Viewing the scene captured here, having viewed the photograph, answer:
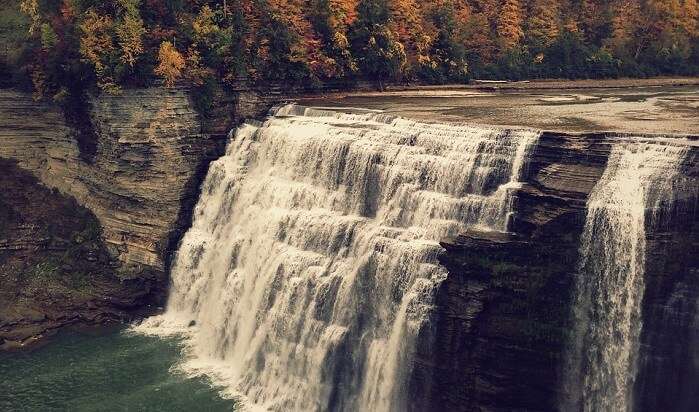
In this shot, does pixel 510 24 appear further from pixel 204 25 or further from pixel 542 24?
pixel 204 25

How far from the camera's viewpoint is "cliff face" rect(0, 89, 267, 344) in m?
38.4

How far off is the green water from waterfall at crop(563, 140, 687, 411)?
15.0 m

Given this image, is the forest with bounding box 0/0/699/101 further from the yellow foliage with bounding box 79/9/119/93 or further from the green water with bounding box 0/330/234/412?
the green water with bounding box 0/330/234/412

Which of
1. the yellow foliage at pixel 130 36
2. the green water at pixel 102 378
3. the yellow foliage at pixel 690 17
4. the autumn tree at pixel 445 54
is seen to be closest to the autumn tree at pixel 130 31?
the yellow foliage at pixel 130 36

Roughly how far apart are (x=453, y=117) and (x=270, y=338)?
1557 centimetres

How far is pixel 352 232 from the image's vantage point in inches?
1160

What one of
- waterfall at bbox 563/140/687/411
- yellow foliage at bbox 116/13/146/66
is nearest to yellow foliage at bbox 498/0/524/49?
yellow foliage at bbox 116/13/146/66

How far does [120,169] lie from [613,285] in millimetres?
28156

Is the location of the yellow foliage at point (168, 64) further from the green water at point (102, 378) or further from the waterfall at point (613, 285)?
the waterfall at point (613, 285)

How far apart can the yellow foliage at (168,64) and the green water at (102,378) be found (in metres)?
15.0

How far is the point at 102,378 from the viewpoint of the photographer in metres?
31.5

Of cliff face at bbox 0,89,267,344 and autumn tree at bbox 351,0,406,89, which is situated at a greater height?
autumn tree at bbox 351,0,406,89

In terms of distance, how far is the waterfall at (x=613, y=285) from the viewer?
22000mm

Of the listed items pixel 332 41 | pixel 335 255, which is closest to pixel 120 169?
pixel 335 255
